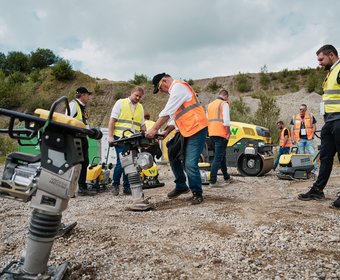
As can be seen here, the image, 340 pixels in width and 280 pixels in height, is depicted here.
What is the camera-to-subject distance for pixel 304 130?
31.2 ft

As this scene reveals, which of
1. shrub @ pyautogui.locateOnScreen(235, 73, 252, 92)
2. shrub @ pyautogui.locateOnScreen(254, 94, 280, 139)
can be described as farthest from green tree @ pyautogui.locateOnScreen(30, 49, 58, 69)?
shrub @ pyautogui.locateOnScreen(254, 94, 280, 139)

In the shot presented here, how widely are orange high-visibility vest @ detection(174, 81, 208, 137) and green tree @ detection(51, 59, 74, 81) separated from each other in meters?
32.2

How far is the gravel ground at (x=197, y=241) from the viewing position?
92.4 inches

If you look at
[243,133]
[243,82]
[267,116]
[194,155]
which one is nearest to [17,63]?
[243,82]

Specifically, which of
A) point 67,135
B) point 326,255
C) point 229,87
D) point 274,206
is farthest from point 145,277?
point 229,87

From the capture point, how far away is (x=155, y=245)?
2.83 m

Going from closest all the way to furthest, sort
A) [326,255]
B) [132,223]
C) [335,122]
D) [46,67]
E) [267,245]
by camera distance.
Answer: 1. [326,255]
2. [267,245]
3. [132,223]
4. [335,122]
5. [46,67]

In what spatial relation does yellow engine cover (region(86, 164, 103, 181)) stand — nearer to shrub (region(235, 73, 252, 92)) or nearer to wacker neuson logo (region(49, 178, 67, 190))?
wacker neuson logo (region(49, 178, 67, 190))

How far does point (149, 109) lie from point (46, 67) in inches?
900

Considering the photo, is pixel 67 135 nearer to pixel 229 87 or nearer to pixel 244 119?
pixel 244 119

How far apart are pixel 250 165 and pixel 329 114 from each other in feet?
14.4

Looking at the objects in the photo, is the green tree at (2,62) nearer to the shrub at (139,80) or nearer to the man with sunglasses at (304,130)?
the shrub at (139,80)

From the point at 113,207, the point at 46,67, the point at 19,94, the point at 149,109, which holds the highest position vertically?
the point at 46,67

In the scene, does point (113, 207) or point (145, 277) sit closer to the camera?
point (145, 277)
